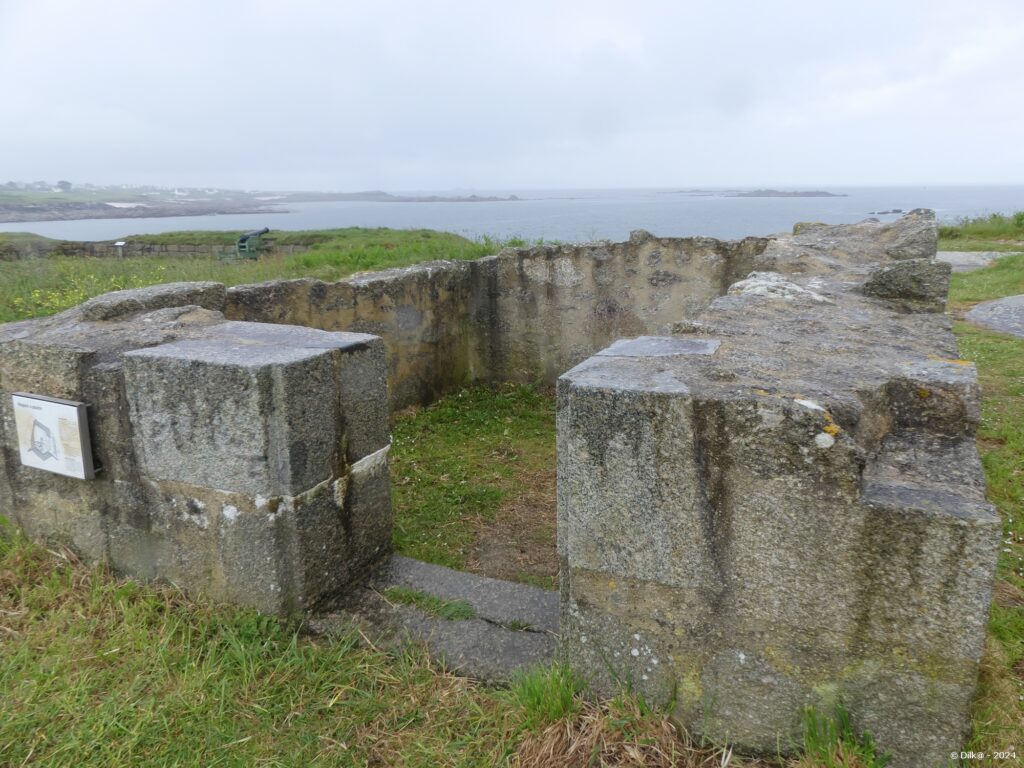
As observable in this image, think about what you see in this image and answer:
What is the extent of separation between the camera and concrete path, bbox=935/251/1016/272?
13977 mm

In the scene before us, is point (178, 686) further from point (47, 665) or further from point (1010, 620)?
point (1010, 620)

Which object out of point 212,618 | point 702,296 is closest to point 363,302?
point 702,296

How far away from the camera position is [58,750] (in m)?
2.22

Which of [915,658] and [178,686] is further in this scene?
[178,686]

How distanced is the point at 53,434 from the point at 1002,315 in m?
10.2

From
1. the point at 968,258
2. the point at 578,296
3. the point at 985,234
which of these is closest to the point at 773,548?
the point at 578,296

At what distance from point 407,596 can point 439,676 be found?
0.51m

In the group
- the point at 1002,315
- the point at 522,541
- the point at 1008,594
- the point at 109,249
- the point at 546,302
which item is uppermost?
the point at 109,249

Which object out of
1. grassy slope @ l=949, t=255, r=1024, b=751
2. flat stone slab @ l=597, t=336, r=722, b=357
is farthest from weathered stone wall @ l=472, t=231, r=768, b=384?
flat stone slab @ l=597, t=336, r=722, b=357

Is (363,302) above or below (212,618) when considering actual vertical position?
above

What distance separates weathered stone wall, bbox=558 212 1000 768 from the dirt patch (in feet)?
4.74

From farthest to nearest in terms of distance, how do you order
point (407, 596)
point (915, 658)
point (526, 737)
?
point (407, 596)
point (526, 737)
point (915, 658)

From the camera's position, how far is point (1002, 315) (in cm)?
936

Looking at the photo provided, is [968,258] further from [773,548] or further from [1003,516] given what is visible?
[773,548]
